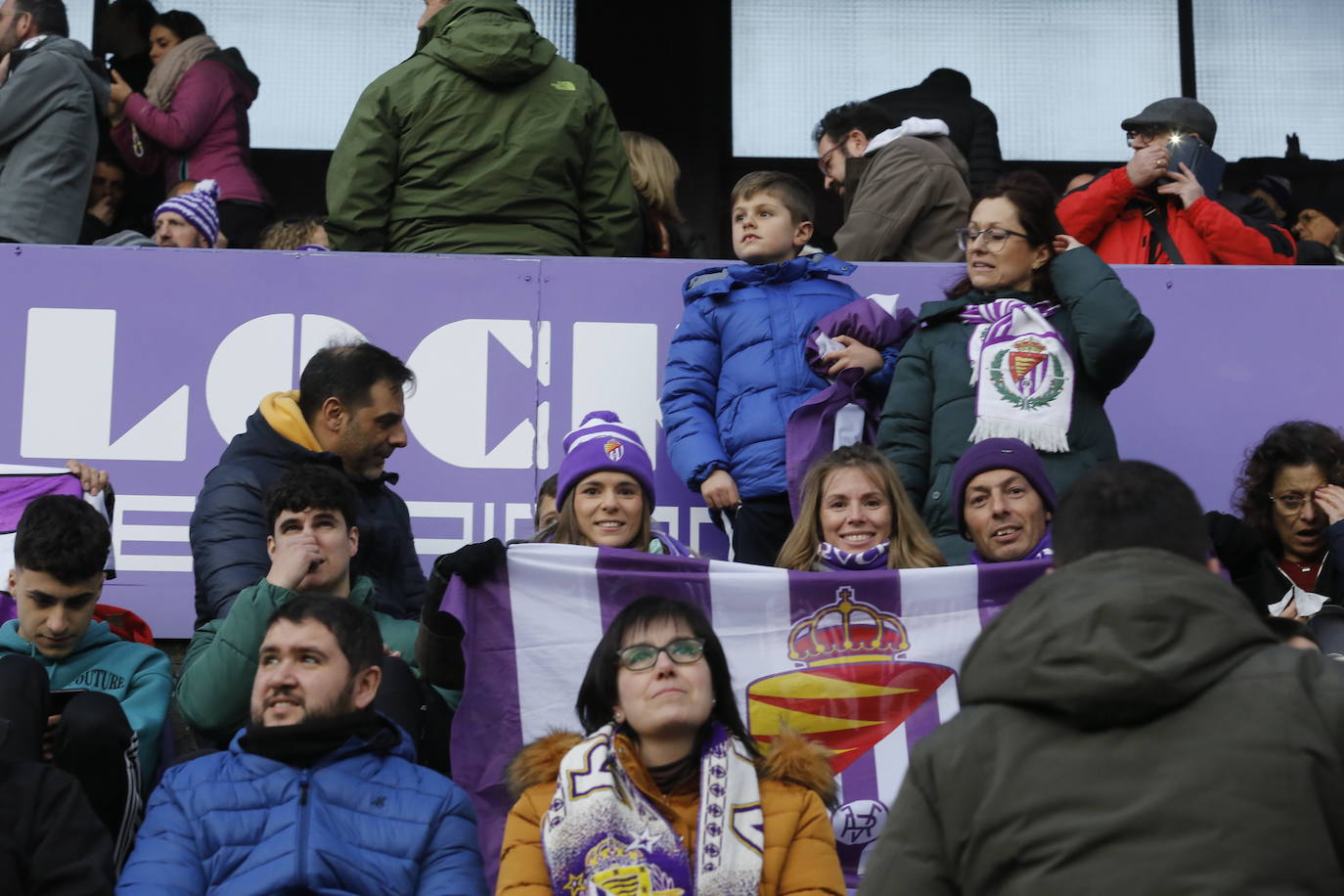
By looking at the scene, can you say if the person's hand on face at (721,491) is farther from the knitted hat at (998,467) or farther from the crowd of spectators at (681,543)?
the knitted hat at (998,467)

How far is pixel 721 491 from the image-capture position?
20.9ft

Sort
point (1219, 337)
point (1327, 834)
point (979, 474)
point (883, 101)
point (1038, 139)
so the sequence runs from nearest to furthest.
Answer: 1. point (1327, 834)
2. point (979, 474)
3. point (1219, 337)
4. point (883, 101)
5. point (1038, 139)

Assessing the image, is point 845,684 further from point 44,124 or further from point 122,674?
point 44,124

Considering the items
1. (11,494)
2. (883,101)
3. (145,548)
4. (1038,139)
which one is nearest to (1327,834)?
(11,494)

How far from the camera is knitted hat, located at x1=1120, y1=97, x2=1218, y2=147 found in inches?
303

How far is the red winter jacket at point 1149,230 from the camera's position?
7562 millimetres

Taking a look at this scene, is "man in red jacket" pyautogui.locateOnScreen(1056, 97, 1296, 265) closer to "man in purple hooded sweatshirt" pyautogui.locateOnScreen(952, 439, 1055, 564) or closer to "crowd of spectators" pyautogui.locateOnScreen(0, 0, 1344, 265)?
"crowd of spectators" pyautogui.locateOnScreen(0, 0, 1344, 265)

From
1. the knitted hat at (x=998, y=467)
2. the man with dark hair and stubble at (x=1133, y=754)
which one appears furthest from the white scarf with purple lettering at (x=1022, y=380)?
the man with dark hair and stubble at (x=1133, y=754)

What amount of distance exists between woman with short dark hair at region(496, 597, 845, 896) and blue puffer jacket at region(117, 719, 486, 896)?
0.28m

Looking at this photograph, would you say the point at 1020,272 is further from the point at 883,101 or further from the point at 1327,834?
the point at 1327,834

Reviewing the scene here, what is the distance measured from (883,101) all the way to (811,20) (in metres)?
1.81

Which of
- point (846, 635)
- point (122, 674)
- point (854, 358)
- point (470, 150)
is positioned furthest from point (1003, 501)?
point (470, 150)

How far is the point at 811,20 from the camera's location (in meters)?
10.5

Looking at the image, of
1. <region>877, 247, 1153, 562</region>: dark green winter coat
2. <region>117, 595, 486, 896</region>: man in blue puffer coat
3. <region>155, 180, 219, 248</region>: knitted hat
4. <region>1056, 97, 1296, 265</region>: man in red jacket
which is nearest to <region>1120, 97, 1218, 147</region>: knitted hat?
<region>1056, 97, 1296, 265</region>: man in red jacket
